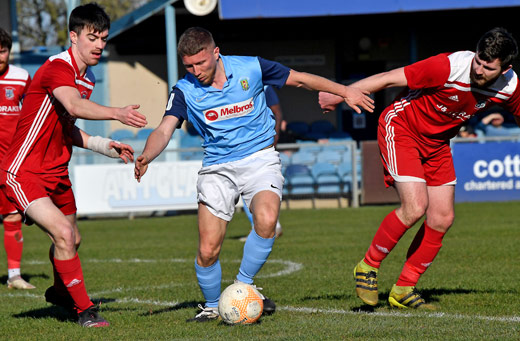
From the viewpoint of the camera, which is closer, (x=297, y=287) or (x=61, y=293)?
(x=61, y=293)

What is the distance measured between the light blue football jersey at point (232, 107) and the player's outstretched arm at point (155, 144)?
85 mm

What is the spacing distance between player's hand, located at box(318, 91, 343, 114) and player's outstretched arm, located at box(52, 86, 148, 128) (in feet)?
4.78

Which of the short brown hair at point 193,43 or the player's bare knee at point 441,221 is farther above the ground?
the short brown hair at point 193,43

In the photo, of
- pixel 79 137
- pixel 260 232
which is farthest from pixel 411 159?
pixel 79 137

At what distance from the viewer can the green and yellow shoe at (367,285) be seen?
5.96m

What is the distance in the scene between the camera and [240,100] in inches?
229

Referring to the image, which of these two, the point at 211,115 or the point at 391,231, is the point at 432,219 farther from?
the point at 211,115

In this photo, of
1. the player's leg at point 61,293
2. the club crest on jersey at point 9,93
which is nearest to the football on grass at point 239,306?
the player's leg at point 61,293

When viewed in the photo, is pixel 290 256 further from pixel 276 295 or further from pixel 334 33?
pixel 334 33

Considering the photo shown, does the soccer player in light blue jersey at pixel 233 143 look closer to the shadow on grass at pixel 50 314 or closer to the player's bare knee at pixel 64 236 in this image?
the player's bare knee at pixel 64 236

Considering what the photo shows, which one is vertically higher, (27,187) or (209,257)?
(27,187)

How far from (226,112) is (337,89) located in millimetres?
820

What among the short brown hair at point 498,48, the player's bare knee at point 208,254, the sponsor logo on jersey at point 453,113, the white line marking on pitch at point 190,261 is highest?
the short brown hair at point 498,48

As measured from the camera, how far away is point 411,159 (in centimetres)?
610
